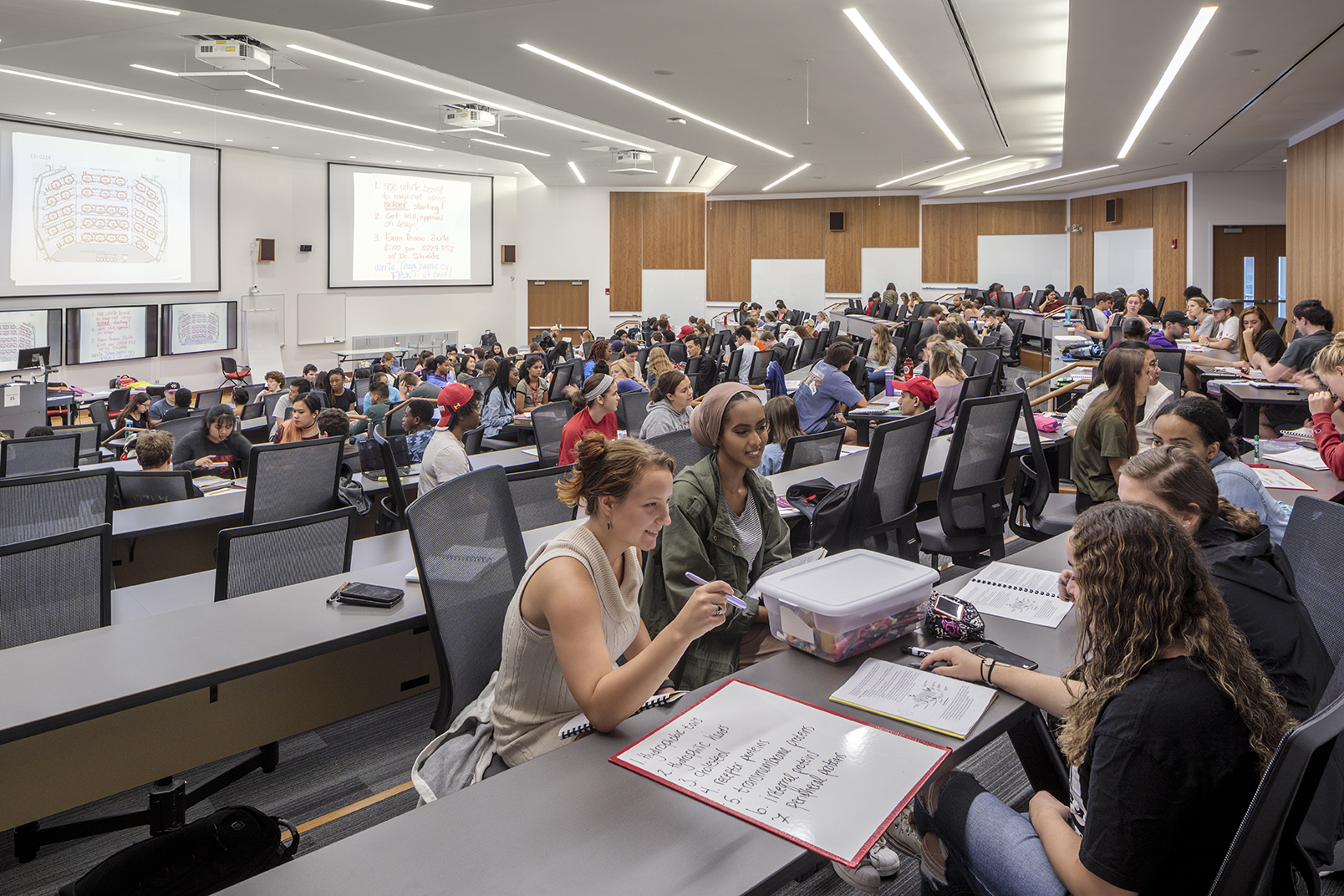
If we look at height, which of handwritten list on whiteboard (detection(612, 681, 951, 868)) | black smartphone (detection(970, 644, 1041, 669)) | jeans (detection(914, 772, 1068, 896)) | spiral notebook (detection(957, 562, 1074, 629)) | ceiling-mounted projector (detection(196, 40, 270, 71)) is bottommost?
jeans (detection(914, 772, 1068, 896))

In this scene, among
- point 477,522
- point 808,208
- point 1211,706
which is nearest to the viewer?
point 1211,706

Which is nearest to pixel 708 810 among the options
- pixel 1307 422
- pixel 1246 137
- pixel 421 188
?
pixel 1307 422

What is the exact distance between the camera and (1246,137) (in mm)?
11578

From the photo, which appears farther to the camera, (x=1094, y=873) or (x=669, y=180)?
(x=669, y=180)

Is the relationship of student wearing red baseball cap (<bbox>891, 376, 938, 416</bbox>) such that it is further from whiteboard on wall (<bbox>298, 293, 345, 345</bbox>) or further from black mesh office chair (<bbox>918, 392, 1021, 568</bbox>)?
whiteboard on wall (<bbox>298, 293, 345, 345</bbox>)

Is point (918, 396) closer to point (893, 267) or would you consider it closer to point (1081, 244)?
point (1081, 244)

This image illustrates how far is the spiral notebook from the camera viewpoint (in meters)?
2.30

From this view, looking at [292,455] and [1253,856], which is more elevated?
[292,455]

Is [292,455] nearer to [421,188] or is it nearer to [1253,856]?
[1253,856]

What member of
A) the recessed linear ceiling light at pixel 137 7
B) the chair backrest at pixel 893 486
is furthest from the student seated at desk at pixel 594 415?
the recessed linear ceiling light at pixel 137 7

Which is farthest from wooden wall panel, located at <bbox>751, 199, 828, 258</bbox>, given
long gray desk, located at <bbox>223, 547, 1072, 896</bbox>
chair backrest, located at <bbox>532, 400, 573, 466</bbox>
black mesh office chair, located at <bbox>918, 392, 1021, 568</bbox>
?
long gray desk, located at <bbox>223, 547, 1072, 896</bbox>

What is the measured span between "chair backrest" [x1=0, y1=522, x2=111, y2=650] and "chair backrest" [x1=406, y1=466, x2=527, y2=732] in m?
1.20

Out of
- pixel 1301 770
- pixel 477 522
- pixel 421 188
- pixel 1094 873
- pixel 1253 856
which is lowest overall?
pixel 1094 873

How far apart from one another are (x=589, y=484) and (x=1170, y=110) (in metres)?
10.1
